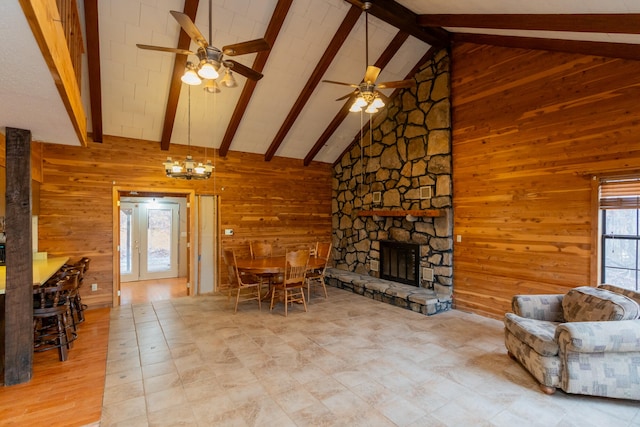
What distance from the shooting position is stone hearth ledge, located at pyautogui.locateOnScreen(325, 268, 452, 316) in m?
4.99

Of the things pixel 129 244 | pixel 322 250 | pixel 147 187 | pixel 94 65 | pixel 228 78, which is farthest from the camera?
pixel 129 244

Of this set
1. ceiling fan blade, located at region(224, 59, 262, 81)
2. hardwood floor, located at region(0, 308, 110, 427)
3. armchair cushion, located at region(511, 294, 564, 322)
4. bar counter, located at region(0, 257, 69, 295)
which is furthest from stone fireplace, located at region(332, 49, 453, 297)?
bar counter, located at region(0, 257, 69, 295)

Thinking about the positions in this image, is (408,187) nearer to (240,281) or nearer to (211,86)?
(240,281)

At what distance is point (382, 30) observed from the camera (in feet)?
15.9

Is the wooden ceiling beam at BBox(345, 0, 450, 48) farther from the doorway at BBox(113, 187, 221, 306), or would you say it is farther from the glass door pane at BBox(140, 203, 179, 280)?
the glass door pane at BBox(140, 203, 179, 280)

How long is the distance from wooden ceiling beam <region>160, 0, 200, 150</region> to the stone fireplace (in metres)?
3.92

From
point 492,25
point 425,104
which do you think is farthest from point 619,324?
point 425,104

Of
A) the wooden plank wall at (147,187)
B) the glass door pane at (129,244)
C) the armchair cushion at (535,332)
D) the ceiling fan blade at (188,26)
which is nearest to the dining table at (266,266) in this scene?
the wooden plank wall at (147,187)

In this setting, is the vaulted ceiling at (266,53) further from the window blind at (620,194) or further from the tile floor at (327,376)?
the tile floor at (327,376)

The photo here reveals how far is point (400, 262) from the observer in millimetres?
6141

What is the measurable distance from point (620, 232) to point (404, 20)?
153 inches

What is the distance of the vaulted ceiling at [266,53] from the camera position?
2965mm

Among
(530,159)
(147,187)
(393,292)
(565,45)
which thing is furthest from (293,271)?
(565,45)

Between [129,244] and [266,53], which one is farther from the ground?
[266,53]
